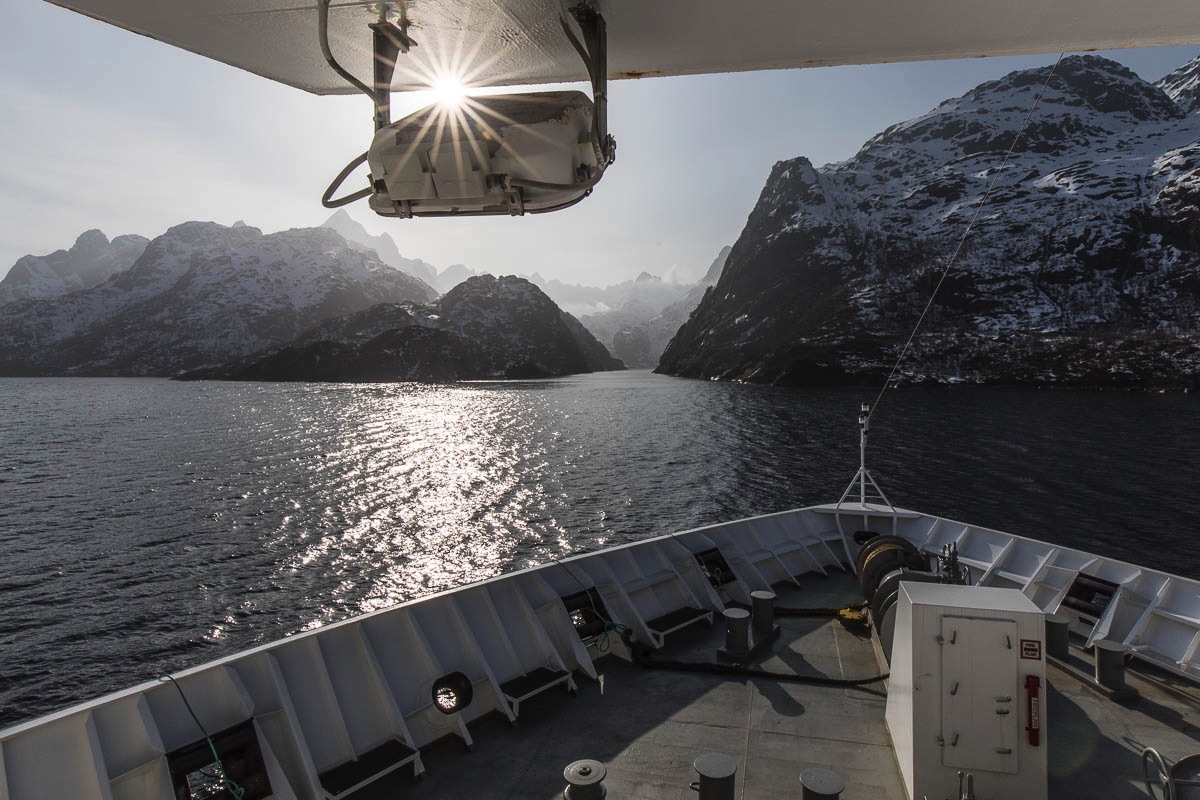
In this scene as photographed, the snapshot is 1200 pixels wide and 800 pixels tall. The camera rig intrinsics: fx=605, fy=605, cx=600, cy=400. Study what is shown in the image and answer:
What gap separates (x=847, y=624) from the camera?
452 inches

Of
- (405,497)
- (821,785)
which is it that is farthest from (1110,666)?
(405,497)

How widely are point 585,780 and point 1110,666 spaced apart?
8650mm

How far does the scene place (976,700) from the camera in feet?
22.1

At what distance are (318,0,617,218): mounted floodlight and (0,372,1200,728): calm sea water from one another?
2618cm

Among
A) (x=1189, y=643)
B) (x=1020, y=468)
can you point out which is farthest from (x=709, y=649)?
(x=1020, y=468)

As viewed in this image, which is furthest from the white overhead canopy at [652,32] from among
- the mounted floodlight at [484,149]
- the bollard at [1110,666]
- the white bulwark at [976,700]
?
the bollard at [1110,666]

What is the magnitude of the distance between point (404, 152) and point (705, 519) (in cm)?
4052

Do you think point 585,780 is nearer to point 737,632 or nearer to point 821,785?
point 821,785

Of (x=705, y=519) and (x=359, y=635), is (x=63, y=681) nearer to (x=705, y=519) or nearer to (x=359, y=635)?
(x=359, y=635)

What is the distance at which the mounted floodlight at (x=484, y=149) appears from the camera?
3268 millimetres

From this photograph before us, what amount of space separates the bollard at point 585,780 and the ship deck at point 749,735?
1.14 metres

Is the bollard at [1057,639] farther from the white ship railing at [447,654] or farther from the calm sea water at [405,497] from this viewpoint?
the calm sea water at [405,497]

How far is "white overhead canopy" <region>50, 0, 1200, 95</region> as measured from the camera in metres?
4.35

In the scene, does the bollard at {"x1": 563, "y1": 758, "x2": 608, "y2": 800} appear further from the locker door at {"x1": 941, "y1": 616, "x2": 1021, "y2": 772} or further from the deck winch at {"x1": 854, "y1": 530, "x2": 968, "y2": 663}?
the deck winch at {"x1": 854, "y1": 530, "x2": 968, "y2": 663}
